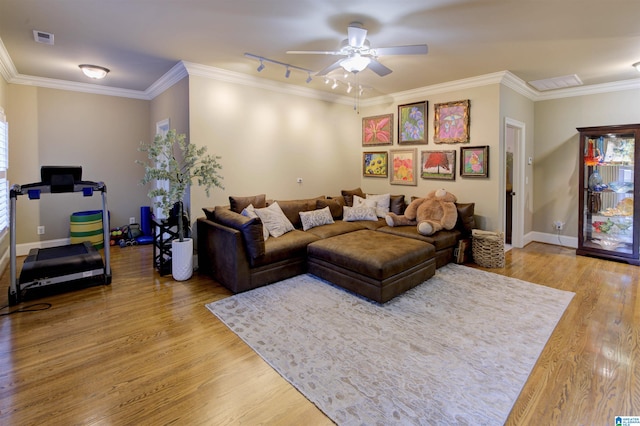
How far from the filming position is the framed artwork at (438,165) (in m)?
5.29

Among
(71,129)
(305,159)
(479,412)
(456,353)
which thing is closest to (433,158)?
(305,159)

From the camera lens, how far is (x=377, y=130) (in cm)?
629

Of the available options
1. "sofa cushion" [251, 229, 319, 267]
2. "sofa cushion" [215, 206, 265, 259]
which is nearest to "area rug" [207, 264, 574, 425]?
"sofa cushion" [251, 229, 319, 267]

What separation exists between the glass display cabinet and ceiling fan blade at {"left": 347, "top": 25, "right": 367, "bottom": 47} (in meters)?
4.14

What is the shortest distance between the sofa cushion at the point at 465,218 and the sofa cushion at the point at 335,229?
1.44 m

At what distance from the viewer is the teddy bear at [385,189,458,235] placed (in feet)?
14.7

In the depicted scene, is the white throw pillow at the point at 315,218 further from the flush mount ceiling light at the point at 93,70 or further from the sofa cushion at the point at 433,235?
the flush mount ceiling light at the point at 93,70

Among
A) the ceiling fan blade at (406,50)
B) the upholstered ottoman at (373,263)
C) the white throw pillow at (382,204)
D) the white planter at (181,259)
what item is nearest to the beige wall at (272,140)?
the white planter at (181,259)

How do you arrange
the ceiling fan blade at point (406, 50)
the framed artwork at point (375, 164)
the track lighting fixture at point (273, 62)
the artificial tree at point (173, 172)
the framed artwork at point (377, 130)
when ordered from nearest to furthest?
the ceiling fan blade at point (406, 50)
the artificial tree at point (173, 172)
the track lighting fixture at point (273, 62)
the framed artwork at point (377, 130)
the framed artwork at point (375, 164)

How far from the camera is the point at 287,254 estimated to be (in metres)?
4.00

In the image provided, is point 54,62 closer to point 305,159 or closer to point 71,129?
point 71,129

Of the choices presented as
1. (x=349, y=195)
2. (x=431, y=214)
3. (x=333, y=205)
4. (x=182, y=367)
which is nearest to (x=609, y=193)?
(x=431, y=214)

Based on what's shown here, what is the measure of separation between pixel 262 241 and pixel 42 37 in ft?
10.5

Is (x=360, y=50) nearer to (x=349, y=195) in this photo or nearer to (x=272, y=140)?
(x=272, y=140)
